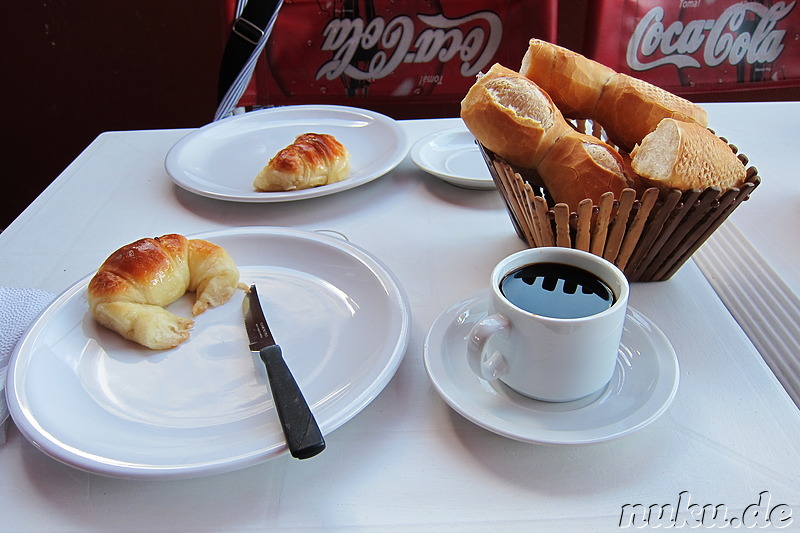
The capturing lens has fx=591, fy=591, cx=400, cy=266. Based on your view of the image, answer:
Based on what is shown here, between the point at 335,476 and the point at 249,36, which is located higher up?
the point at 249,36

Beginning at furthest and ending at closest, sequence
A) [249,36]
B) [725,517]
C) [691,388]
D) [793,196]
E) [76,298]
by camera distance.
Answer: [249,36], [793,196], [76,298], [691,388], [725,517]

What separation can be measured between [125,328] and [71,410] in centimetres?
10

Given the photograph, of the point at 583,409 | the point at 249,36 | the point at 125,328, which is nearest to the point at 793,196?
the point at 583,409

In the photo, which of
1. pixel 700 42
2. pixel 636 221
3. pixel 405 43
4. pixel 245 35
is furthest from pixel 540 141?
pixel 700 42

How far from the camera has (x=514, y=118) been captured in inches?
26.2

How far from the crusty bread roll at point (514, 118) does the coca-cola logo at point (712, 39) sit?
130 cm

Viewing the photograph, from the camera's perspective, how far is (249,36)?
1220 mm

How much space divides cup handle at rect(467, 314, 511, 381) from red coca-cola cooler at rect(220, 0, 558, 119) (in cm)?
151

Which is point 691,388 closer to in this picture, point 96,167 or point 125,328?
point 125,328

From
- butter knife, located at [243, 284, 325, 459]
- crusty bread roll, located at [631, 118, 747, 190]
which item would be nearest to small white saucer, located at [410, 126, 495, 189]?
crusty bread roll, located at [631, 118, 747, 190]

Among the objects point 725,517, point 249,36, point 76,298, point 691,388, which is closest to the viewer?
point 725,517

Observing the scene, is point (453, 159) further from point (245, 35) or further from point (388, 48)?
point (388, 48)

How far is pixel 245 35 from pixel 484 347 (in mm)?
999

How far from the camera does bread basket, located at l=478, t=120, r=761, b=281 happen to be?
1.94 ft
